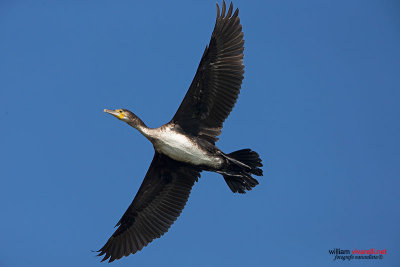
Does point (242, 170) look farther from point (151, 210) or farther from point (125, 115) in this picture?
point (125, 115)

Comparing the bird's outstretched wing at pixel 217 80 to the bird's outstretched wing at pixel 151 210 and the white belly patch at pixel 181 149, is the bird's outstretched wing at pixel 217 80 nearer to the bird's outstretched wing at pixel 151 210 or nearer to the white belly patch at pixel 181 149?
the white belly patch at pixel 181 149

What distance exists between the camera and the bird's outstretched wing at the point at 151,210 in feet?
A: 36.0

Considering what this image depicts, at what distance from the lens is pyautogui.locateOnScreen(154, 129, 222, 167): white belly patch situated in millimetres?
10164

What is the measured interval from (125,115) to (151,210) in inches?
82.1

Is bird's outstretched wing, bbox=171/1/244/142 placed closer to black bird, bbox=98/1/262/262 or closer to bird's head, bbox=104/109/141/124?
black bird, bbox=98/1/262/262

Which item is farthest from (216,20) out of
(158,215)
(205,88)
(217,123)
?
(158,215)

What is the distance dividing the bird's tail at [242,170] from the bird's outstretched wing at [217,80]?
549mm

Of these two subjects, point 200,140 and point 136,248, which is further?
point 136,248

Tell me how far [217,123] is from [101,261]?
354cm

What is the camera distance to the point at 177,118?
10.3m

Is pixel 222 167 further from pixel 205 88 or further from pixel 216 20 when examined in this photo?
pixel 216 20

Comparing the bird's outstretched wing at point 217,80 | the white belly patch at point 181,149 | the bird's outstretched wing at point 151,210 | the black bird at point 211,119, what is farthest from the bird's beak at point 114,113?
the bird's outstretched wing at point 151,210

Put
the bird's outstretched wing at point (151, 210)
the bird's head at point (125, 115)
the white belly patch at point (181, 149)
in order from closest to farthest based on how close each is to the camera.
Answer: the white belly patch at point (181, 149), the bird's head at point (125, 115), the bird's outstretched wing at point (151, 210)

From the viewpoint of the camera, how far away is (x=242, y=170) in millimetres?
10367
